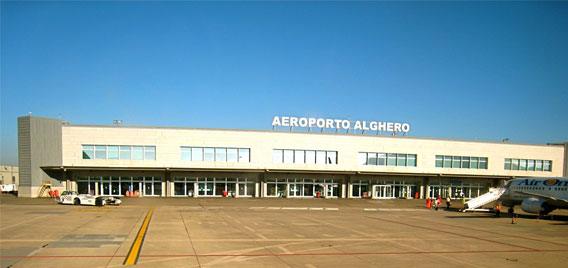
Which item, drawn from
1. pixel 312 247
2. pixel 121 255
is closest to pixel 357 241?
pixel 312 247

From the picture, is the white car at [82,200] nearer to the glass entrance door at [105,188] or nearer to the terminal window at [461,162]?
the glass entrance door at [105,188]

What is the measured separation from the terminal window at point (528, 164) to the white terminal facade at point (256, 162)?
0.55 ft

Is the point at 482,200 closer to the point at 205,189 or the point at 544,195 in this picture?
the point at 544,195

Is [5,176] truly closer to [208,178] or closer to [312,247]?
[208,178]

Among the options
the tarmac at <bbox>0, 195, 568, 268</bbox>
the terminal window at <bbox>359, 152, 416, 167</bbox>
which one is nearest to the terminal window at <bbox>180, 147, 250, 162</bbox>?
the terminal window at <bbox>359, 152, 416, 167</bbox>

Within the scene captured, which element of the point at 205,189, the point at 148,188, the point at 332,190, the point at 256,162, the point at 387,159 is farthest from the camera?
the point at 387,159

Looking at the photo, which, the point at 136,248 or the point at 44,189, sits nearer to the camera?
the point at 136,248

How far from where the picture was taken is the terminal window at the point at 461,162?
62688 mm

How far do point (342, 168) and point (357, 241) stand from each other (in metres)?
38.6

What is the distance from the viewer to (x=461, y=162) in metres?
63.5

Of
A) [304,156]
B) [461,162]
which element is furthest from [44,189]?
[461,162]

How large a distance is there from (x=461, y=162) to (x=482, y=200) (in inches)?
851

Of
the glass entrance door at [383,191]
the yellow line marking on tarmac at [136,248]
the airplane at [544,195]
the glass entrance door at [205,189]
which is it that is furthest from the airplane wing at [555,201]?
the glass entrance door at [205,189]

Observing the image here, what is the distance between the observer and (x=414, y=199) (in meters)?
61.9
